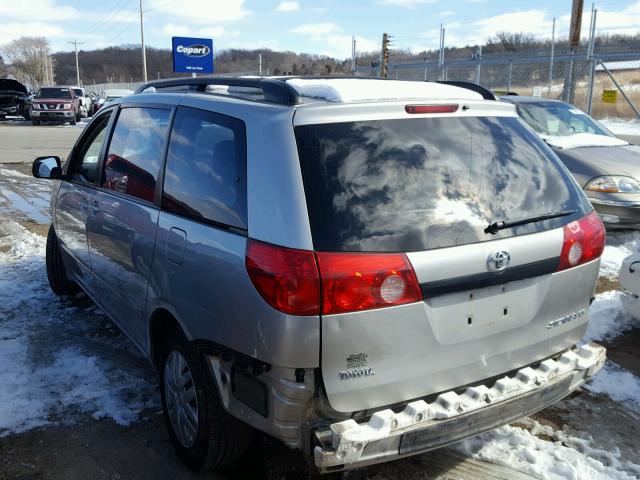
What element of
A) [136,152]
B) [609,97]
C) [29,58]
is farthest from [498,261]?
[29,58]

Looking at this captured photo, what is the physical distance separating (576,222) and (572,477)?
1197 millimetres

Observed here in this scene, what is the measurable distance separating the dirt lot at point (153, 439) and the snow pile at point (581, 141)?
3815mm

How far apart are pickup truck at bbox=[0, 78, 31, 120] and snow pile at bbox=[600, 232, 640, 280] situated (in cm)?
3287

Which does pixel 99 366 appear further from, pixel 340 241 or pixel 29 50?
pixel 29 50

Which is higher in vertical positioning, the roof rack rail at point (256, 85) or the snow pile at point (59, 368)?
the roof rack rail at point (256, 85)

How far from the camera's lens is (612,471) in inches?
114

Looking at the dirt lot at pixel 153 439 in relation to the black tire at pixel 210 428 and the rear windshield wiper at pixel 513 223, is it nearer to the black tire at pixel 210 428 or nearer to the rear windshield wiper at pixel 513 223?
the black tire at pixel 210 428

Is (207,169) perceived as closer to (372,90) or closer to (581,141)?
(372,90)

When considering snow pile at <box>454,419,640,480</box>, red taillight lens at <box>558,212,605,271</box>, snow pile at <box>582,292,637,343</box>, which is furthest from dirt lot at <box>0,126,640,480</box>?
red taillight lens at <box>558,212,605,271</box>

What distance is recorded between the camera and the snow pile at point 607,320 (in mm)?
4594

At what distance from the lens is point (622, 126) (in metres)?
19.5

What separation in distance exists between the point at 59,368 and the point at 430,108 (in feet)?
9.76

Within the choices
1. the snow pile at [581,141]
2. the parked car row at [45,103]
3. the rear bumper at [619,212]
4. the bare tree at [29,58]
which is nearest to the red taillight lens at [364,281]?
the rear bumper at [619,212]

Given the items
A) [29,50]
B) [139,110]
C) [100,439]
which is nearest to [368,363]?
[100,439]
